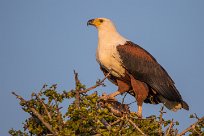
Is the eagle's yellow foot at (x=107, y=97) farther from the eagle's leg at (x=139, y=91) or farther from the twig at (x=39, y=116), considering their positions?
the twig at (x=39, y=116)

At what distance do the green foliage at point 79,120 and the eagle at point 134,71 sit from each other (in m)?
2.95

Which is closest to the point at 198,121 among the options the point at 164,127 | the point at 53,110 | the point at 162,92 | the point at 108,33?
the point at 164,127

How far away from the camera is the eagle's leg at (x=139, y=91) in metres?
11.0

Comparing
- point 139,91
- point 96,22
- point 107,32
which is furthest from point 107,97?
point 96,22

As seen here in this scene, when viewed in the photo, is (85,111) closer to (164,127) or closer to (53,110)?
(53,110)

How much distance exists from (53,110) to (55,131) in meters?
0.79

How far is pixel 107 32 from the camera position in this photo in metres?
11.5

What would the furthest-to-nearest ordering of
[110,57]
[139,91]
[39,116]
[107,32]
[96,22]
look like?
1. [96,22]
2. [107,32]
3. [139,91]
4. [110,57]
5. [39,116]

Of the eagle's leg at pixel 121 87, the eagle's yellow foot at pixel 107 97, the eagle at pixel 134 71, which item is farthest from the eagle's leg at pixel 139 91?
the eagle's yellow foot at pixel 107 97

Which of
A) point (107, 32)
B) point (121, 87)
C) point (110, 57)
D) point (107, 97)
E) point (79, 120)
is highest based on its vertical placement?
point (107, 32)

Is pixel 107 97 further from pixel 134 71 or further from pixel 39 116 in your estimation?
pixel 39 116

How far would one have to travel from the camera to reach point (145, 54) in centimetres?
1148

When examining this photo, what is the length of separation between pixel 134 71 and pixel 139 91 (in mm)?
477

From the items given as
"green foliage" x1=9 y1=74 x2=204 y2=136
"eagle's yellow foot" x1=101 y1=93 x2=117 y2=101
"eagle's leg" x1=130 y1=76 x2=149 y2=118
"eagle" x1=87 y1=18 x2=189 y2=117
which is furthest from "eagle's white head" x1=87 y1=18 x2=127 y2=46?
"green foliage" x1=9 y1=74 x2=204 y2=136
